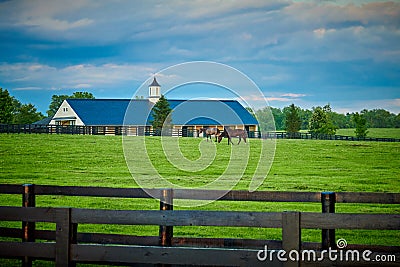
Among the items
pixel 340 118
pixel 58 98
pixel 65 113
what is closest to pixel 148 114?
pixel 58 98

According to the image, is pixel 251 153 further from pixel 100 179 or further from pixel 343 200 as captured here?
Answer: pixel 343 200

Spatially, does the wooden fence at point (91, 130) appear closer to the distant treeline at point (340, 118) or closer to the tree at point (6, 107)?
the tree at point (6, 107)

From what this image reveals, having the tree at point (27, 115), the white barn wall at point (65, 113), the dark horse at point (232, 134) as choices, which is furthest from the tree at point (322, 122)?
the tree at point (27, 115)

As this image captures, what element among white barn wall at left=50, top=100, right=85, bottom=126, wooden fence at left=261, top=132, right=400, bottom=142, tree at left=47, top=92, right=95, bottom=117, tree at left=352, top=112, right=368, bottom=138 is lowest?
wooden fence at left=261, top=132, right=400, bottom=142

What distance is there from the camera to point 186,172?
19.8 metres

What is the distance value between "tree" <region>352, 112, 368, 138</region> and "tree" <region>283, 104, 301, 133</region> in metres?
2.22

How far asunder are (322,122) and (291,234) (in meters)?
18.5

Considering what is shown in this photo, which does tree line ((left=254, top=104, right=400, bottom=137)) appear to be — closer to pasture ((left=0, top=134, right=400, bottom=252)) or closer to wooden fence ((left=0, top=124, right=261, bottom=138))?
pasture ((left=0, top=134, right=400, bottom=252))

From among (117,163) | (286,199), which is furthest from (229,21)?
(286,199)

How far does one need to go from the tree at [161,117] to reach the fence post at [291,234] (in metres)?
13.5

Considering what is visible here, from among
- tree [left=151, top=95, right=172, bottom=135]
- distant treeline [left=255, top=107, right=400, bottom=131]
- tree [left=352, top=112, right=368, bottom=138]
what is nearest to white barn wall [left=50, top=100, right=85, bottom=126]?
tree [left=151, top=95, right=172, bottom=135]

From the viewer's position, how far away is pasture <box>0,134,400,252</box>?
59.6 feet

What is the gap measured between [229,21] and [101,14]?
15.2 feet

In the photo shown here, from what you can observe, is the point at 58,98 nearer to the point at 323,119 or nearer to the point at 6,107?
the point at 6,107
